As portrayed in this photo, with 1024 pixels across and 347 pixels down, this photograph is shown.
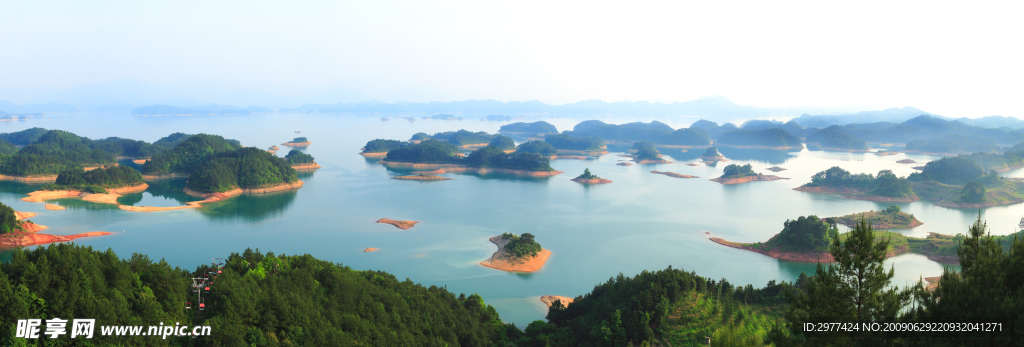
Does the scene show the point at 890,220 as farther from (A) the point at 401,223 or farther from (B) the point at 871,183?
(A) the point at 401,223

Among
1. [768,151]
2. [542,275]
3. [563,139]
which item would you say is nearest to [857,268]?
[542,275]

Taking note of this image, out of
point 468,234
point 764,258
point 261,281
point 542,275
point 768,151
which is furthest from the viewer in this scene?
point 768,151

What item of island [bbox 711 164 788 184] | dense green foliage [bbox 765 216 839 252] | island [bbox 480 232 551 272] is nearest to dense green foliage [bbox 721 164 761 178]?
island [bbox 711 164 788 184]

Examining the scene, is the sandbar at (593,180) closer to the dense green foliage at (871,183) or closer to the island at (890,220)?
the dense green foliage at (871,183)

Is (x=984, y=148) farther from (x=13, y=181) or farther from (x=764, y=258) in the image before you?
(x=13, y=181)

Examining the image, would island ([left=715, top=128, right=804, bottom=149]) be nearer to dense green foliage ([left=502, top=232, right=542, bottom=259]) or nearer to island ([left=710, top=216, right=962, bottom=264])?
island ([left=710, top=216, right=962, bottom=264])

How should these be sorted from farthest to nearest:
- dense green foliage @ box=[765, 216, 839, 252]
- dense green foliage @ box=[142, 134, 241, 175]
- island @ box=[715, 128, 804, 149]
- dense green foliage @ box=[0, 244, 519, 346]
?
island @ box=[715, 128, 804, 149] → dense green foliage @ box=[142, 134, 241, 175] → dense green foliage @ box=[765, 216, 839, 252] → dense green foliage @ box=[0, 244, 519, 346]
